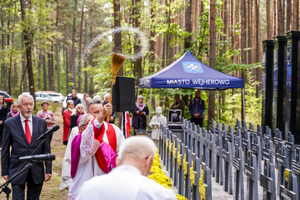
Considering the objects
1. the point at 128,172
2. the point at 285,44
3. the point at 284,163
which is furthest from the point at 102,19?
the point at 128,172

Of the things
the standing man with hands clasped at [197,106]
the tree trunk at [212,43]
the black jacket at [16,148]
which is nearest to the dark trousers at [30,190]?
the black jacket at [16,148]

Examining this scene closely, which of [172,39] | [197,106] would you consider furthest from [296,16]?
[197,106]

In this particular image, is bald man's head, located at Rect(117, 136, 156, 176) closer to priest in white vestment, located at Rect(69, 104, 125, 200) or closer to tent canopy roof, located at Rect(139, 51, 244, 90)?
priest in white vestment, located at Rect(69, 104, 125, 200)

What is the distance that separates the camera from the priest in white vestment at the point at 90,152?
314cm

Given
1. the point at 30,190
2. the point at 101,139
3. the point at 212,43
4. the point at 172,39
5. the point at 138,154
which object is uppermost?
the point at 172,39

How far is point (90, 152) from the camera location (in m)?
3.18

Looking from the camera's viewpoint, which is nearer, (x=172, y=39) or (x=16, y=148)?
(x=16, y=148)

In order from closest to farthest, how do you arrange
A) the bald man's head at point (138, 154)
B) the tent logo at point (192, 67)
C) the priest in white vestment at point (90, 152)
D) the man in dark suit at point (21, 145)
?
1. the bald man's head at point (138, 154)
2. the priest in white vestment at point (90, 152)
3. the man in dark suit at point (21, 145)
4. the tent logo at point (192, 67)

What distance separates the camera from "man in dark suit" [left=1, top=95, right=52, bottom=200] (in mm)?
4285

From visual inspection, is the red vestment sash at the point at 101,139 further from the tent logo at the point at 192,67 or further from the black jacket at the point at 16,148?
the tent logo at the point at 192,67

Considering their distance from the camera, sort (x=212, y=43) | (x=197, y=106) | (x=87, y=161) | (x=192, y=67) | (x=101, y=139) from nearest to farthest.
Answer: (x=101, y=139) → (x=87, y=161) → (x=192, y=67) → (x=197, y=106) → (x=212, y=43)

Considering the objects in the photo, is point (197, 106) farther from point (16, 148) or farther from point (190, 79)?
point (16, 148)

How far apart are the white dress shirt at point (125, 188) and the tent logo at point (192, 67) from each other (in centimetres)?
1061

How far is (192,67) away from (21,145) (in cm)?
894
